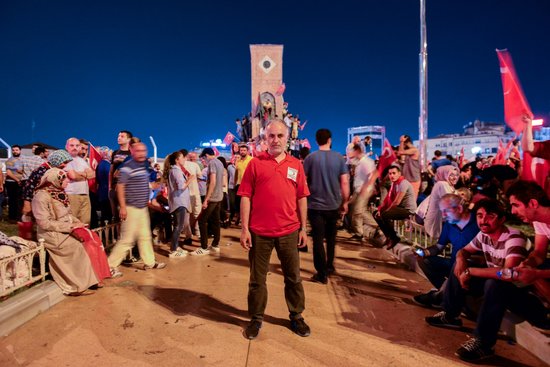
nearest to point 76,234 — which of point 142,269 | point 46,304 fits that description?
point 46,304

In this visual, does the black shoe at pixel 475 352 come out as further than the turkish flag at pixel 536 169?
No

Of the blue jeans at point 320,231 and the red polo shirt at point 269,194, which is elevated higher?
the red polo shirt at point 269,194

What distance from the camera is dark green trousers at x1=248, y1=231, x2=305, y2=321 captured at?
3.39m

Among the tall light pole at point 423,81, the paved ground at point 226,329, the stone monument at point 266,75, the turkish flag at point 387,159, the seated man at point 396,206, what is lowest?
the paved ground at point 226,329

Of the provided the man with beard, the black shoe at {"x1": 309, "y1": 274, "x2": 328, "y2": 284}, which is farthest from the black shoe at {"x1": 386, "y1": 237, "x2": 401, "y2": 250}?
the man with beard

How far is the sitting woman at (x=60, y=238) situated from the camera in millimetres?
4277

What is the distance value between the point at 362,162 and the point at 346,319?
462 centimetres

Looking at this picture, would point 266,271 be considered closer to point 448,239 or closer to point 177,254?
point 448,239

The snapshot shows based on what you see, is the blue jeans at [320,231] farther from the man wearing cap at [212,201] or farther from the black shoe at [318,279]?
the man wearing cap at [212,201]

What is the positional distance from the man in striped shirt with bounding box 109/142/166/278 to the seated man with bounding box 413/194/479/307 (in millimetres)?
3915

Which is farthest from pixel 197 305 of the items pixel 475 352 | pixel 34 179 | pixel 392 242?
pixel 392 242

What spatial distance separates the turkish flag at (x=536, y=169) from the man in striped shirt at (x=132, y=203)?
16.3 ft

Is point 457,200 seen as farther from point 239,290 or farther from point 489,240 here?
point 239,290

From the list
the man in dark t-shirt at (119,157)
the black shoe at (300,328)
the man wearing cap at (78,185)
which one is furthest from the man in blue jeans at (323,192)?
the man wearing cap at (78,185)
